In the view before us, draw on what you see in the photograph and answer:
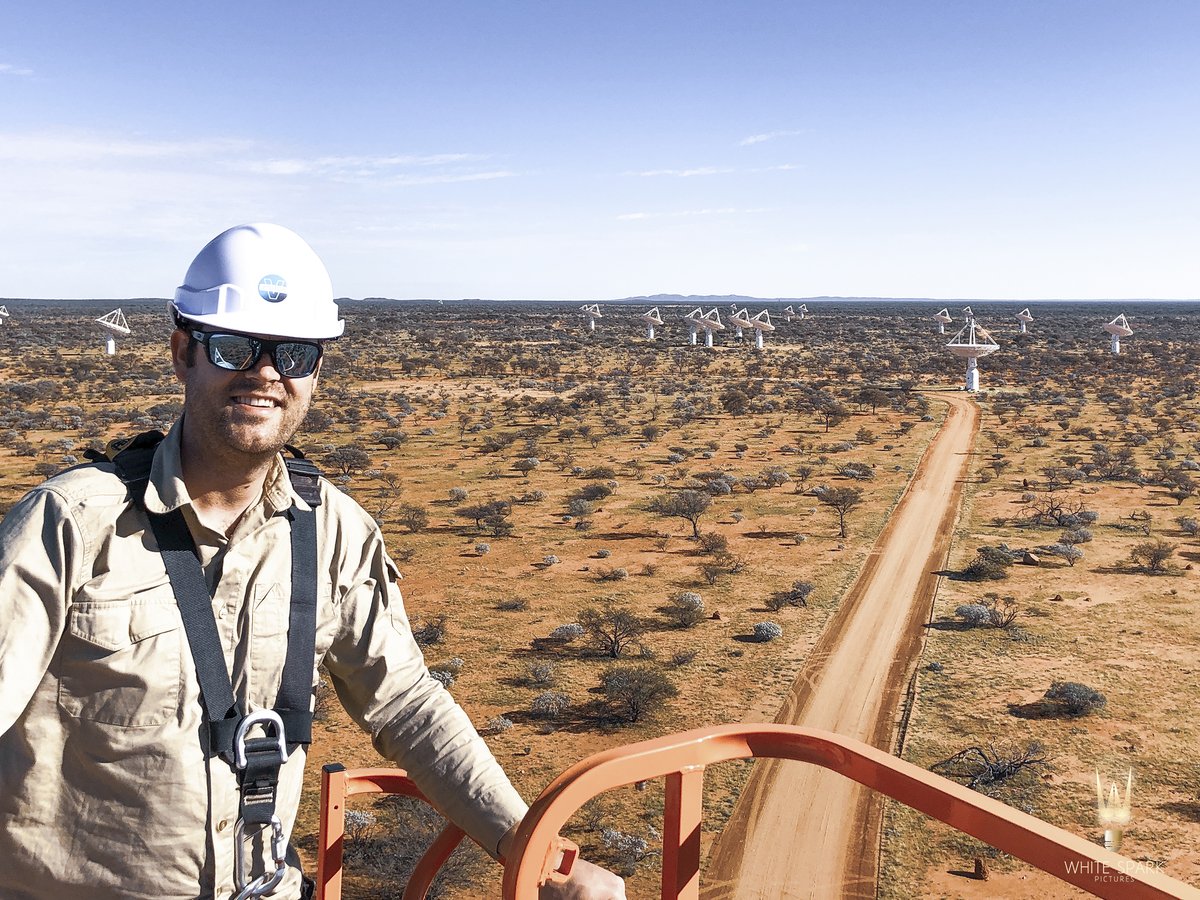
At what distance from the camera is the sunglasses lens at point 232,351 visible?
235 cm

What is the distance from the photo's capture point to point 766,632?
46.5 ft

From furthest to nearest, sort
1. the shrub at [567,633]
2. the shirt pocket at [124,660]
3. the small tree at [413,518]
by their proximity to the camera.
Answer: the small tree at [413,518], the shrub at [567,633], the shirt pocket at [124,660]

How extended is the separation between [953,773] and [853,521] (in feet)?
37.6

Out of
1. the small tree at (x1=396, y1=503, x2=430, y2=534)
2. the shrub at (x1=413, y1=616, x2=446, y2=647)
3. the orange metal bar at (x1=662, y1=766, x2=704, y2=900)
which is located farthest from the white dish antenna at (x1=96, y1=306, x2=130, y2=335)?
the orange metal bar at (x1=662, y1=766, x2=704, y2=900)

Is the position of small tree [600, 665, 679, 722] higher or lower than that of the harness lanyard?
lower

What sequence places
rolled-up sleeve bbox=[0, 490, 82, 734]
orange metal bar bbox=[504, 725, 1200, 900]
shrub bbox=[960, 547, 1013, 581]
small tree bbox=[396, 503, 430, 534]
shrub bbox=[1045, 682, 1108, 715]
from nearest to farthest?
orange metal bar bbox=[504, 725, 1200, 900] → rolled-up sleeve bbox=[0, 490, 82, 734] → shrub bbox=[1045, 682, 1108, 715] → shrub bbox=[960, 547, 1013, 581] → small tree bbox=[396, 503, 430, 534]

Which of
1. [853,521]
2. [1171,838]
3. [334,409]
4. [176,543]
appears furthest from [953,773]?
[334,409]

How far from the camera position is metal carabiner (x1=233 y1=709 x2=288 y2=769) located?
2219mm

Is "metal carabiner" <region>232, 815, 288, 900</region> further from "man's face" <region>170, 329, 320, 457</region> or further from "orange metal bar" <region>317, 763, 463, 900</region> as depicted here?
"man's face" <region>170, 329, 320, 457</region>

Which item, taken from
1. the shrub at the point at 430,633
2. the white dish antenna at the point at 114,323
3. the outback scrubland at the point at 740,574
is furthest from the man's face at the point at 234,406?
the white dish antenna at the point at 114,323

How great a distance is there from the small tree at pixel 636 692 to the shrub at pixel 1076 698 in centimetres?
504

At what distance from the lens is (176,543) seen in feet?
7.38

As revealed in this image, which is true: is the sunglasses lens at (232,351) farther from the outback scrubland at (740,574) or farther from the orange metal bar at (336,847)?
the outback scrubland at (740,574)

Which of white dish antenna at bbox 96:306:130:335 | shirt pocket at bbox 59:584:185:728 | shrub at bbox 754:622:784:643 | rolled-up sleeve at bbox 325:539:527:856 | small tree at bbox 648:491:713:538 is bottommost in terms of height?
shrub at bbox 754:622:784:643
